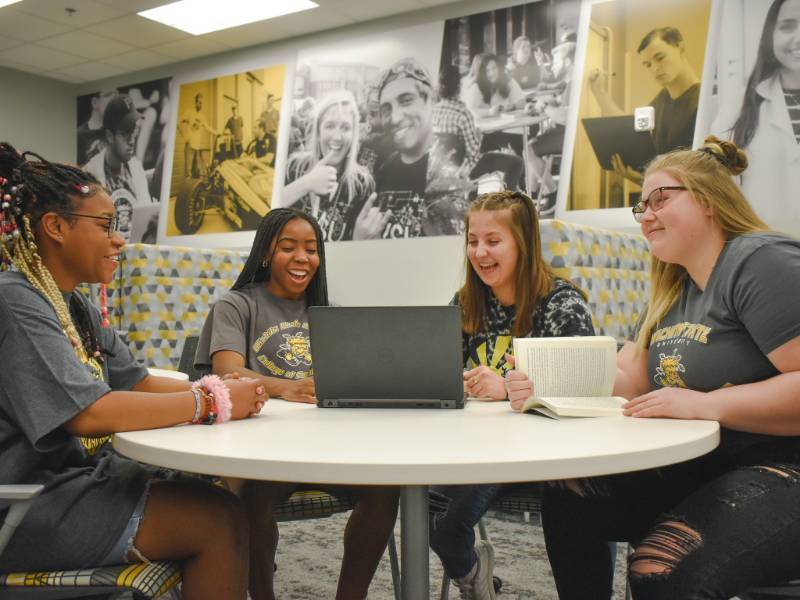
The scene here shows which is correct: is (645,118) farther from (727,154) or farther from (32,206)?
(32,206)

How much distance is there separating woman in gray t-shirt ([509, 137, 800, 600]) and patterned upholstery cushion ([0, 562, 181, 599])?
0.75 m

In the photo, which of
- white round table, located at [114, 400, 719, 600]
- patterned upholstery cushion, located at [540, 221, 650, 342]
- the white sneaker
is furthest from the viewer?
patterned upholstery cushion, located at [540, 221, 650, 342]

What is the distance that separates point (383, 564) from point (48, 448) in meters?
1.84

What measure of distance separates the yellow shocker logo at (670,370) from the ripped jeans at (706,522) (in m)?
0.15

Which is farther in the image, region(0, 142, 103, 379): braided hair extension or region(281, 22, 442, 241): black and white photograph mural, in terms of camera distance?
region(281, 22, 442, 241): black and white photograph mural

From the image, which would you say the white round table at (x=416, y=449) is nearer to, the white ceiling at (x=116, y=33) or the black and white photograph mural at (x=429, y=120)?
the black and white photograph mural at (x=429, y=120)

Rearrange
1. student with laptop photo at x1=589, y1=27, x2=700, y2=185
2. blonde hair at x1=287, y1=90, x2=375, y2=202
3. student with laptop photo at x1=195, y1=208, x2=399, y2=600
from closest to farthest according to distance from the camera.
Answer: student with laptop photo at x1=195, y1=208, x2=399, y2=600 → student with laptop photo at x1=589, y1=27, x2=700, y2=185 → blonde hair at x1=287, y1=90, x2=375, y2=202

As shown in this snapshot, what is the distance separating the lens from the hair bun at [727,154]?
158 centimetres

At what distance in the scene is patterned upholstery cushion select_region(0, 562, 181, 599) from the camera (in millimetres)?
1194

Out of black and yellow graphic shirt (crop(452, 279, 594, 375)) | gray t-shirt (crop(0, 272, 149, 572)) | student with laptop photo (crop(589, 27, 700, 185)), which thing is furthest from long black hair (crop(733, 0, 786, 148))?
gray t-shirt (crop(0, 272, 149, 572))

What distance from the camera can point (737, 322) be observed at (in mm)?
1402

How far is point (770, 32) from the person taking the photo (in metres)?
4.49

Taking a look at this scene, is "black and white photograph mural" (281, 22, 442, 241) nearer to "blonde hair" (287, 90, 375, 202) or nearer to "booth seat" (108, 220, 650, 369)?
"blonde hair" (287, 90, 375, 202)

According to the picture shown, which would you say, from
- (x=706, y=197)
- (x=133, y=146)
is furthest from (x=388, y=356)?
(x=133, y=146)
